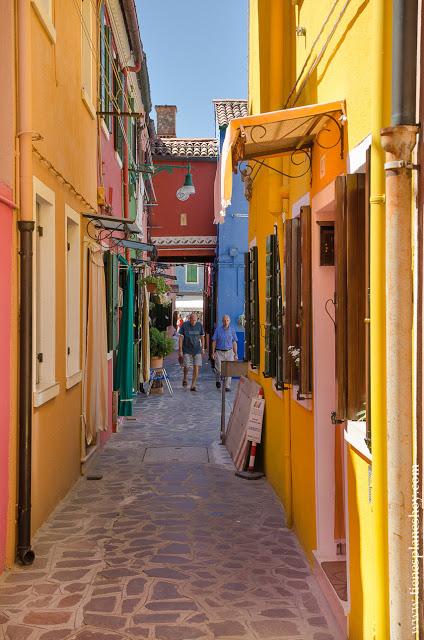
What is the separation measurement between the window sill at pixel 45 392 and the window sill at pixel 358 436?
3076 millimetres

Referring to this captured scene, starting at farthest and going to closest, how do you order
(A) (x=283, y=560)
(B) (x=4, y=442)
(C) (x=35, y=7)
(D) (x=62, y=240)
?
(D) (x=62, y=240), (C) (x=35, y=7), (A) (x=283, y=560), (B) (x=4, y=442)

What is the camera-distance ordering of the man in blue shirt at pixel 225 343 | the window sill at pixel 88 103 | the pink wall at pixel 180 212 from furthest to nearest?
1. the pink wall at pixel 180 212
2. the man in blue shirt at pixel 225 343
3. the window sill at pixel 88 103

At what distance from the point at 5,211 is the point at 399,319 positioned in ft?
11.0

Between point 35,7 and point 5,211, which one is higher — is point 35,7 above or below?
above

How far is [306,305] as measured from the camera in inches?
221

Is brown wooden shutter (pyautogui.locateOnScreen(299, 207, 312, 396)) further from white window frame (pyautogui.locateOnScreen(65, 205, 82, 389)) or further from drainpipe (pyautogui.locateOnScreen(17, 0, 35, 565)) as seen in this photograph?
white window frame (pyautogui.locateOnScreen(65, 205, 82, 389))

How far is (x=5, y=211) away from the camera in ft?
17.7

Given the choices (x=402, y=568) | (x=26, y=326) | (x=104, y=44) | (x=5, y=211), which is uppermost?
(x=104, y=44)

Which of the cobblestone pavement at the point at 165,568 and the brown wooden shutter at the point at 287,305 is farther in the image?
the brown wooden shutter at the point at 287,305

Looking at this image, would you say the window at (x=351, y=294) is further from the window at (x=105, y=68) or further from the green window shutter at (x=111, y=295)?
the window at (x=105, y=68)

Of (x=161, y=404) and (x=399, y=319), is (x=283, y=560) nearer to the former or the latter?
(x=399, y=319)

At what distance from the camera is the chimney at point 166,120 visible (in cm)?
3072

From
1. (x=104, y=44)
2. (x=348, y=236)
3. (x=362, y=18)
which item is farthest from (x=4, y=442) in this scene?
(x=104, y=44)

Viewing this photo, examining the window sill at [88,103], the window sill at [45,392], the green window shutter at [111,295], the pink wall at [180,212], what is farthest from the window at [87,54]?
the pink wall at [180,212]
